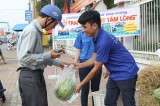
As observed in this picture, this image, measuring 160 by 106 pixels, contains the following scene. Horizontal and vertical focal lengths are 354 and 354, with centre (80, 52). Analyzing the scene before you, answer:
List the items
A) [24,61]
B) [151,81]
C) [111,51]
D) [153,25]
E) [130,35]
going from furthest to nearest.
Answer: [130,35] → [153,25] → [151,81] → [111,51] → [24,61]

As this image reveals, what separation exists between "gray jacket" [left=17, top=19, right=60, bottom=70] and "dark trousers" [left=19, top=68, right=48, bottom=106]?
100 mm

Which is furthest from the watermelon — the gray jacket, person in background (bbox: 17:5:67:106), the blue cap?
the blue cap

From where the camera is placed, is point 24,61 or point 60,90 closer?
point 24,61

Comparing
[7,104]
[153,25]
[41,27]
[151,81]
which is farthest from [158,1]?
[41,27]

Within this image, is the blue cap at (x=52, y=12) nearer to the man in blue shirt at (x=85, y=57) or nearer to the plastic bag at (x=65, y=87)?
the plastic bag at (x=65, y=87)

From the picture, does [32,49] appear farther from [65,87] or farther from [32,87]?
[65,87]

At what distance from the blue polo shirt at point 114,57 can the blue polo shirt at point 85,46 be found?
1779 millimetres

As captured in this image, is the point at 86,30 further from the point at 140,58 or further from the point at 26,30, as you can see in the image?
the point at 140,58

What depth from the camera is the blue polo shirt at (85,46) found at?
20.6ft

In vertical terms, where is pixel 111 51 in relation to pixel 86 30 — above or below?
below

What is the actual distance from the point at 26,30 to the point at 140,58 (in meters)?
5.59

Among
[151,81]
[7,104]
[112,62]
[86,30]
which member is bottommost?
[7,104]

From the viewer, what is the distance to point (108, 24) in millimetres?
9820

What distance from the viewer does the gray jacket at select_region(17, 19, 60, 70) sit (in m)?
4.02
